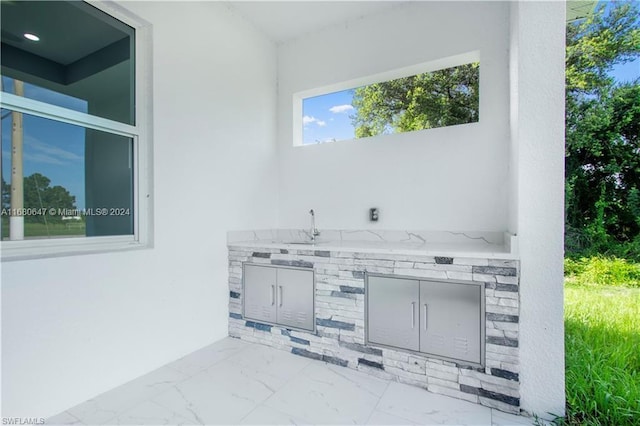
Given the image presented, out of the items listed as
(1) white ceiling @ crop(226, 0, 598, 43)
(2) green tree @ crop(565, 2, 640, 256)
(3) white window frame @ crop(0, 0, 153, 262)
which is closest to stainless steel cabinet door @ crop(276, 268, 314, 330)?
(3) white window frame @ crop(0, 0, 153, 262)

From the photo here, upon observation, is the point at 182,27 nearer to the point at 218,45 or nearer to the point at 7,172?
the point at 218,45

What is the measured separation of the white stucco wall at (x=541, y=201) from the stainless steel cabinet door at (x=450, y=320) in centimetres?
25

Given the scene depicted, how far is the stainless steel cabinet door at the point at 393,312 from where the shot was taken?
2100 mm

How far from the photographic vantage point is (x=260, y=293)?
9.01 feet

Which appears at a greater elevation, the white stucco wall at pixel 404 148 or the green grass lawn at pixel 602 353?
the white stucco wall at pixel 404 148

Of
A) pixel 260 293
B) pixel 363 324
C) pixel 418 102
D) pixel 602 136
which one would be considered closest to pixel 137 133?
pixel 260 293

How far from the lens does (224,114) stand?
2930mm

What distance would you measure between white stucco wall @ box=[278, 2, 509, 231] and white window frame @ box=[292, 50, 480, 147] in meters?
0.05

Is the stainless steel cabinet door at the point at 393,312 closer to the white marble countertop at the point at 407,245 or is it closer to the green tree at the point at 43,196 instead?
the white marble countertop at the point at 407,245

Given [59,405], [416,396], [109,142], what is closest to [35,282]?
[59,405]

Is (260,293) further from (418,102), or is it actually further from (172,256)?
(418,102)

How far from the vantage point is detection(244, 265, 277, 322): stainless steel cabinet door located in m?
2.68

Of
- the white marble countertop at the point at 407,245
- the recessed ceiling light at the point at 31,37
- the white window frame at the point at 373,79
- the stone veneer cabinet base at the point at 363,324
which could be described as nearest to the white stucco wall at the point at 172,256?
the white marble countertop at the point at 407,245

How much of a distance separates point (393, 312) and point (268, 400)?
39.6 inches
